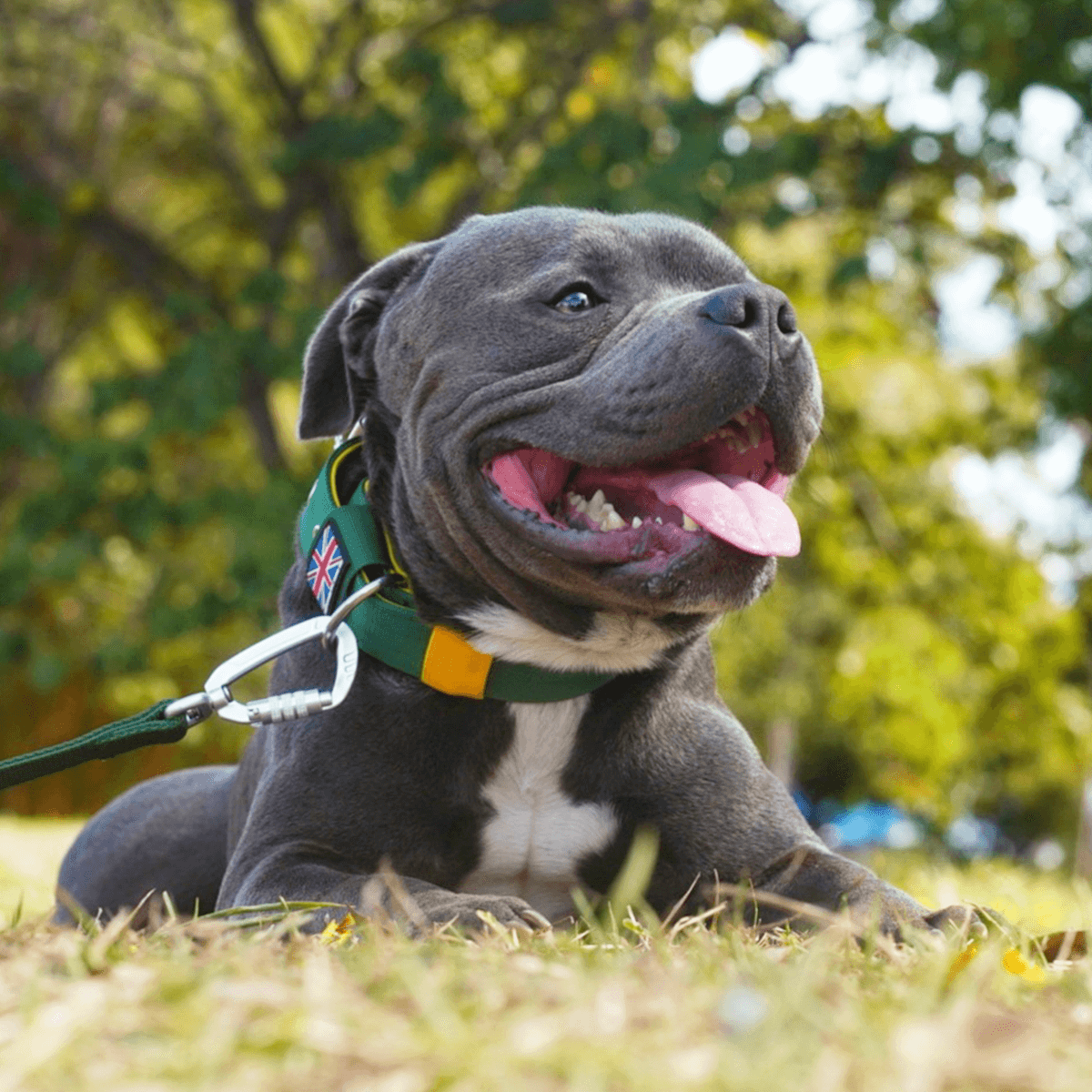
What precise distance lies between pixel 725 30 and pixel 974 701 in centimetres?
646

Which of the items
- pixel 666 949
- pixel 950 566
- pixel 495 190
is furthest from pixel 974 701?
pixel 666 949

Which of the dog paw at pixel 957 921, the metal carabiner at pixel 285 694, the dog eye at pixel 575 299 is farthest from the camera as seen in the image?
the dog eye at pixel 575 299

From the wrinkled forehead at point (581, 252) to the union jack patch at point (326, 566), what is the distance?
2.21ft

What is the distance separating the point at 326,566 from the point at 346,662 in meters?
0.31

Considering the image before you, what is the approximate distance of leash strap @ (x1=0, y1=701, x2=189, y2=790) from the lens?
116 inches

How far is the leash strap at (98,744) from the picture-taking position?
9.69 feet

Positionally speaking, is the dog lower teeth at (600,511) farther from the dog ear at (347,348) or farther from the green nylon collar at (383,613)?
the dog ear at (347,348)

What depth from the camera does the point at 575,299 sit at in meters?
3.23

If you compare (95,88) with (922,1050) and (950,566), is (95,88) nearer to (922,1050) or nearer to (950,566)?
(950,566)

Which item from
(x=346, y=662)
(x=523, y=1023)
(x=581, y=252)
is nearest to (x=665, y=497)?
(x=581, y=252)

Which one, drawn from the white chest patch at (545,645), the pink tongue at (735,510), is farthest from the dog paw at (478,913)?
the pink tongue at (735,510)

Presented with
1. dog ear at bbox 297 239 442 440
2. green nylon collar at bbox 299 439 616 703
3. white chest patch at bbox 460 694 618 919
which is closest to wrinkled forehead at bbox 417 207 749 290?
dog ear at bbox 297 239 442 440

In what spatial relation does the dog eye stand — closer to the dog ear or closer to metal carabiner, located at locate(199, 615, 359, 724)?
the dog ear

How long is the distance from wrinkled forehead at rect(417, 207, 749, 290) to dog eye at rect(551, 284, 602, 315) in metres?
0.02
